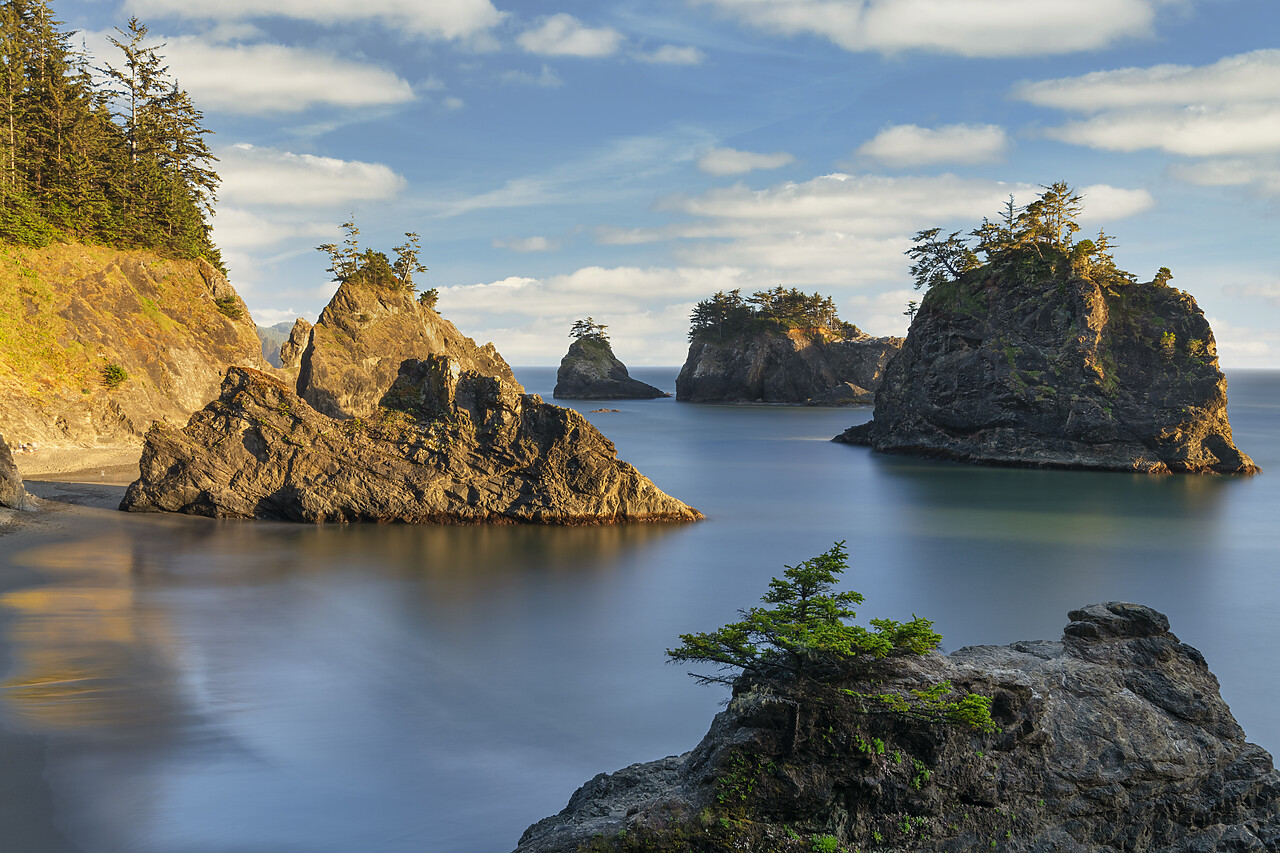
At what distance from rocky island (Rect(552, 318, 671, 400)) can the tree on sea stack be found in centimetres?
11051

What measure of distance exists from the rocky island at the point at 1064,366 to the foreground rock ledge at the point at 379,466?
2740 cm

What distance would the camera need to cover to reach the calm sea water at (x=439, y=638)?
8000 mm

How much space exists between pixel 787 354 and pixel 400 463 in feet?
271

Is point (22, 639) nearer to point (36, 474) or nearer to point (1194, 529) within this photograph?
point (36, 474)

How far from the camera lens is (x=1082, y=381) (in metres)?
41.2

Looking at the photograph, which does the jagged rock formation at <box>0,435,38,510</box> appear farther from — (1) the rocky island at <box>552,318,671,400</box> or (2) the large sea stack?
(1) the rocky island at <box>552,318,671,400</box>

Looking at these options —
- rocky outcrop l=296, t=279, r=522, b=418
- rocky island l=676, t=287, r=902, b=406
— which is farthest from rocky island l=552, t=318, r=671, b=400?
rocky outcrop l=296, t=279, r=522, b=418

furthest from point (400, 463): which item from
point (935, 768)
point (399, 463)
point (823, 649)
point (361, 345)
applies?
point (361, 345)

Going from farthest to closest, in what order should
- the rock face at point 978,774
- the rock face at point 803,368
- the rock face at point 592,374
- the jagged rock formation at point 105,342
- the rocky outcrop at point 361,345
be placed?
the rock face at point 592,374 < the rock face at point 803,368 < the rocky outcrop at point 361,345 < the jagged rock formation at point 105,342 < the rock face at point 978,774

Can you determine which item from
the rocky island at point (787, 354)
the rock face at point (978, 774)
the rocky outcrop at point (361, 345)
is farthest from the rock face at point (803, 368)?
the rock face at point (978, 774)

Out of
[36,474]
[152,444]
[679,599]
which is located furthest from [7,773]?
[36,474]

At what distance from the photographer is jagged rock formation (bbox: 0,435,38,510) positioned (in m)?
19.9

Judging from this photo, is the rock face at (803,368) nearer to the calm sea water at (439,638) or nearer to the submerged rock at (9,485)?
the calm sea water at (439,638)

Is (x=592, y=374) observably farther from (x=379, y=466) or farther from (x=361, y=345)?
(x=379, y=466)
